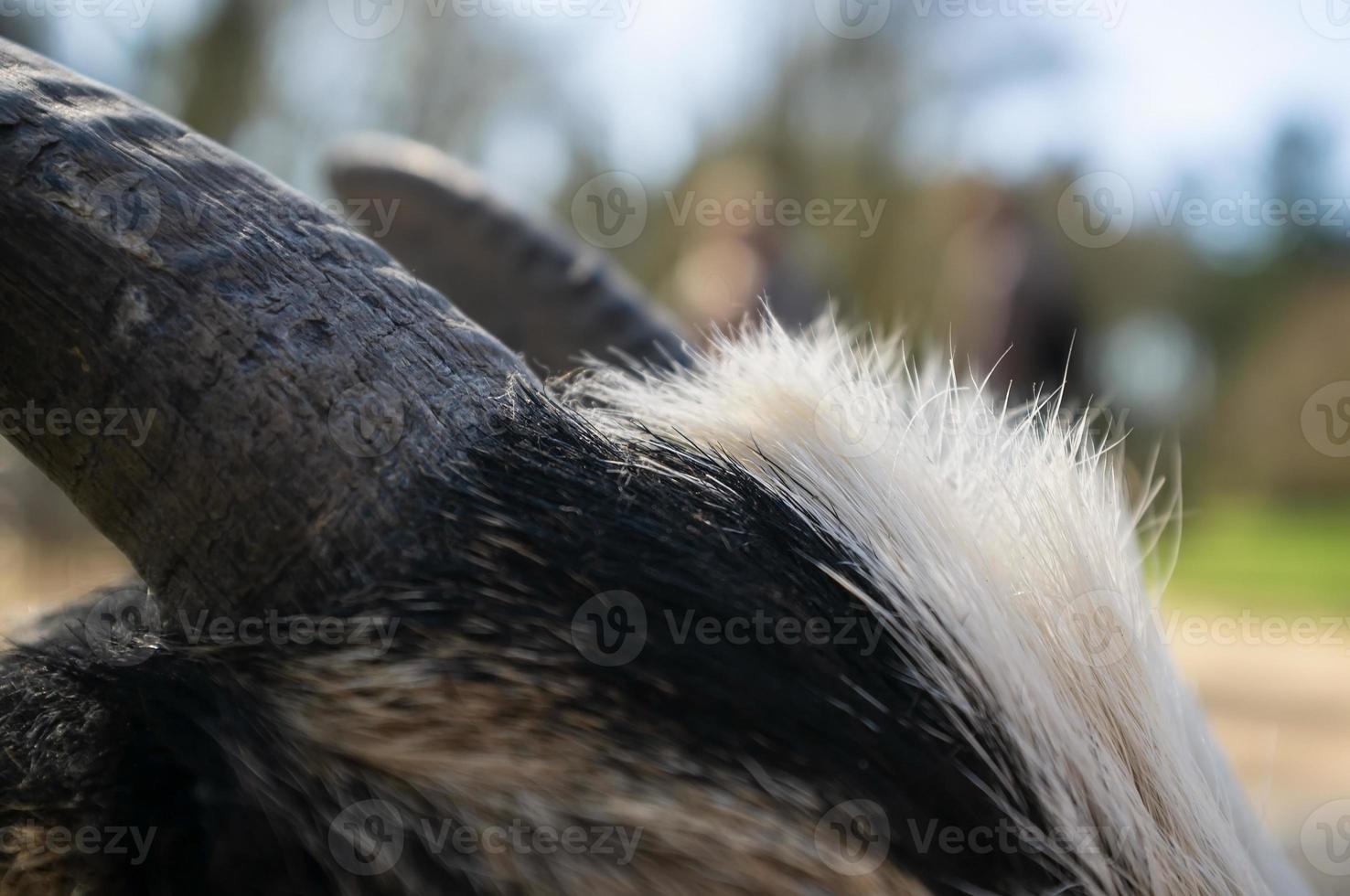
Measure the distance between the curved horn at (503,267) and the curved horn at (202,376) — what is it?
144 centimetres

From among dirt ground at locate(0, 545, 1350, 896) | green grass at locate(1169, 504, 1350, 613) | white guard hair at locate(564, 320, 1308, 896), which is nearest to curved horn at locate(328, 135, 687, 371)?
white guard hair at locate(564, 320, 1308, 896)

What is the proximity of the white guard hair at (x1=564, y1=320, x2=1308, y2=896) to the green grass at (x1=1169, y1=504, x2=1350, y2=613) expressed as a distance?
15795mm

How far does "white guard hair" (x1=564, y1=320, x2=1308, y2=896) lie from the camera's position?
1.11 m

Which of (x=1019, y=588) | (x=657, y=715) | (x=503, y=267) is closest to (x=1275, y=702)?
(x=503, y=267)

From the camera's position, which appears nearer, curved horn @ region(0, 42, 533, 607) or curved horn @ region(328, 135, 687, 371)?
curved horn @ region(0, 42, 533, 607)

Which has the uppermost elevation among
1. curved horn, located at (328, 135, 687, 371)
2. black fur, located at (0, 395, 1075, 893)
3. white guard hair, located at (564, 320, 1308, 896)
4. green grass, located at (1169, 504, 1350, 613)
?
green grass, located at (1169, 504, 1350, 613)

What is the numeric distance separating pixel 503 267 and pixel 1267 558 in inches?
1027

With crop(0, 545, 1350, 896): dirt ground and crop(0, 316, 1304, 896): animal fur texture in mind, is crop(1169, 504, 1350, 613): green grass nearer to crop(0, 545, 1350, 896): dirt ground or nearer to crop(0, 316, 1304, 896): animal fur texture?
crop(0, 545, 1350, 896): dirt ground

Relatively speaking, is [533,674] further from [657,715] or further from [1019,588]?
[1019,588]

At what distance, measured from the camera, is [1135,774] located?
3.87ft

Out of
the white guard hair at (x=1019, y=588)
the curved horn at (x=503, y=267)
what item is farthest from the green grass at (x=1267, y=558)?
the white guard hair at (x=1019, y=588)

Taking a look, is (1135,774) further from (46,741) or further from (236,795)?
(46,741)

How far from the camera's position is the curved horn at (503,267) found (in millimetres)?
2629

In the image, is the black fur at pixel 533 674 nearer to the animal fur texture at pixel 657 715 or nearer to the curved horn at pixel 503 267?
the animal fur texture at pixel 657 715
